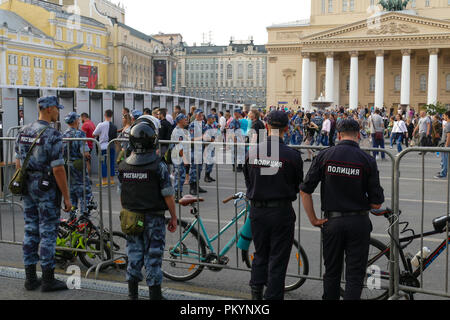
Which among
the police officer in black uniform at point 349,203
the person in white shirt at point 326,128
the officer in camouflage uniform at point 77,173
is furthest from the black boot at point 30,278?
the person in white shirt at point 326,128

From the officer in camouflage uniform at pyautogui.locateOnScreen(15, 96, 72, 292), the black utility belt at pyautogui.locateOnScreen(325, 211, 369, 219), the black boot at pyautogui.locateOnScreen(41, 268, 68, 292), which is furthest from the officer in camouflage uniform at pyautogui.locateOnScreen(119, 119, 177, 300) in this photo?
the black utility belt at pyautogui.locateOnScreen(325, 211, 369, 219)

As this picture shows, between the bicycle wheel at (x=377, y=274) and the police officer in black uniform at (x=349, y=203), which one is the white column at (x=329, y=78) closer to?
the bicycle wheel at (x=377, y=274)

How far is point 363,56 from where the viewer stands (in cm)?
7338

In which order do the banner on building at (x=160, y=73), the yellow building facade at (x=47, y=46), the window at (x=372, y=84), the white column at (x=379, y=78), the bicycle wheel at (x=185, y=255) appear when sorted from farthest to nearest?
1. the banner on building at (x=160, y=73)
2. the window at (x=372, y=84)
3. the yellow building facade at (x=47, y=46)
4. the white column at (x=379, y=78)
5. the bicycle wheel at (x=185, y=255)

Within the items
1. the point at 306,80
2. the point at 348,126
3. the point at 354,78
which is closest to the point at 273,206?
the point at 348,126

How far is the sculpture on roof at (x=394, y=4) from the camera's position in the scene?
71.2 metres

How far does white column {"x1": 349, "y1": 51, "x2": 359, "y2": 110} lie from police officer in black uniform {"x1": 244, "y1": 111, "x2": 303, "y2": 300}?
66781 mm

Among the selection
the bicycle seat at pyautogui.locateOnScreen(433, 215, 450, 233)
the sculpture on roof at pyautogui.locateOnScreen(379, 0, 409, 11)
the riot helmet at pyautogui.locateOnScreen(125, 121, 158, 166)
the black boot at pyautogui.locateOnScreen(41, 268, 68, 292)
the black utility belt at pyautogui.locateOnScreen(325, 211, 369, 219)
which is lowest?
the black boot at pyautogui.locateOnScreen(41, 268, 68, 292)

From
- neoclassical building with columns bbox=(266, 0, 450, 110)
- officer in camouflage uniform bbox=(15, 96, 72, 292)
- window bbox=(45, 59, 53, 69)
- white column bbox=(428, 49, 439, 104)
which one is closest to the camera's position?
officer in camouflage uniform bbox=(15, 96, 72, 292)

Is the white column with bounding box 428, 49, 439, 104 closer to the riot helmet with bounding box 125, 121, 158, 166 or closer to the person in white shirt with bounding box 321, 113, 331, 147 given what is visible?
the person in white shirt with bounding box 321, 113, 331, 147

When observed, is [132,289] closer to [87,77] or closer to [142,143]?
[142,143]

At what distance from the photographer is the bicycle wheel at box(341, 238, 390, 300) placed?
16.9 feet

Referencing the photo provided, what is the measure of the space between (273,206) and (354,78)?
6785cm
